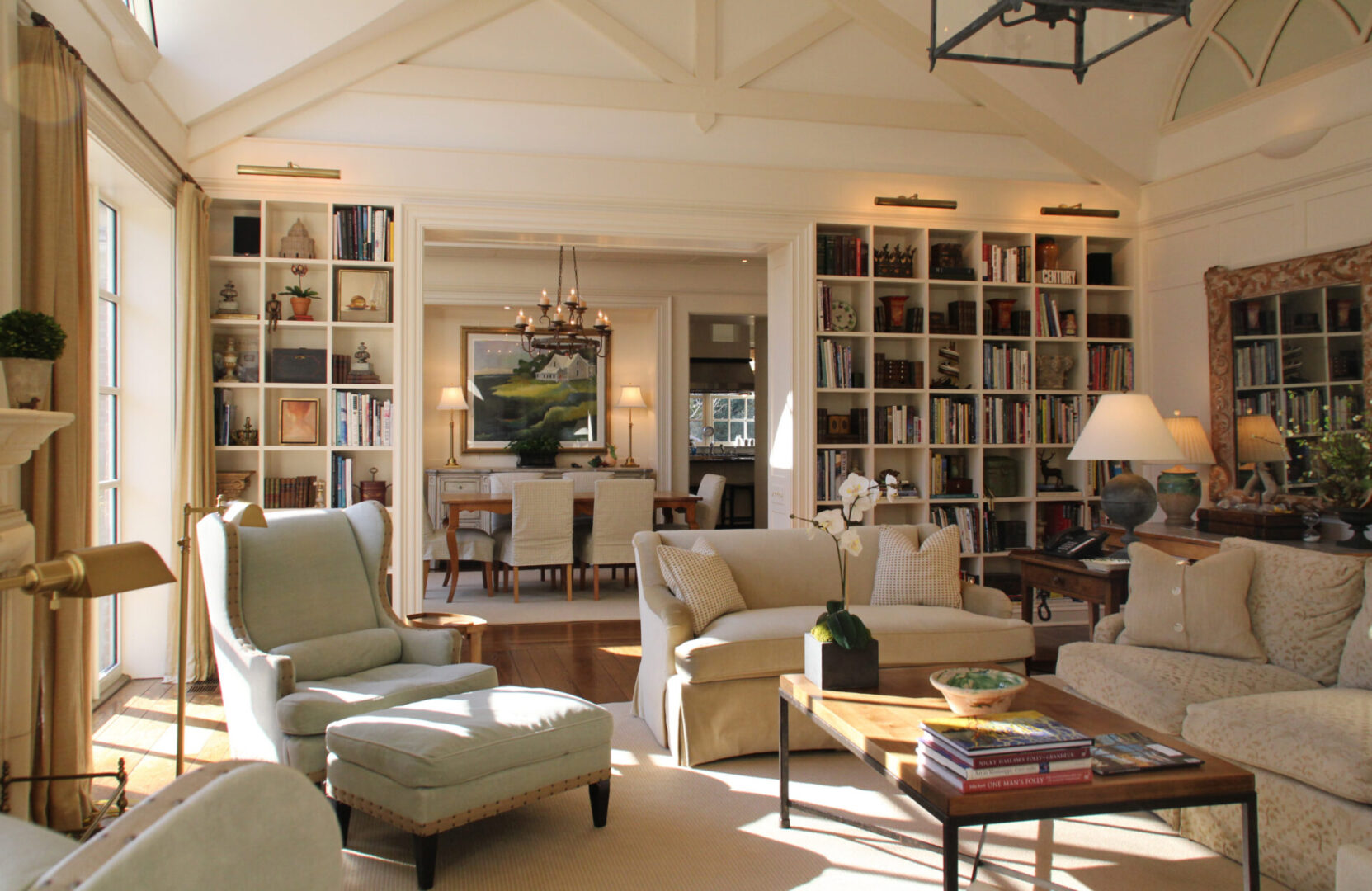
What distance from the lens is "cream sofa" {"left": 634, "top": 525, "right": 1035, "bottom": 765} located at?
3.60 m

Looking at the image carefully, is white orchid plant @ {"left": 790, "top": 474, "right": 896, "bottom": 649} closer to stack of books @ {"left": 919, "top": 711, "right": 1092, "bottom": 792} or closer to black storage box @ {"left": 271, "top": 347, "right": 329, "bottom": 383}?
stack of books @ {"left": 919, "top": 711, "right": 1092, "bottom": 792}

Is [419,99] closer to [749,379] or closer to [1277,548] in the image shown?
[1277,548]

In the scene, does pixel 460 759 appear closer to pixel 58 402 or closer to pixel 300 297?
pixel 58 402

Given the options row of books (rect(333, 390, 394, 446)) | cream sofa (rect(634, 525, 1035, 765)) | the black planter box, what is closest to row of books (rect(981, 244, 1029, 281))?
cream sofa (rect(634, 525, 1035, 765))

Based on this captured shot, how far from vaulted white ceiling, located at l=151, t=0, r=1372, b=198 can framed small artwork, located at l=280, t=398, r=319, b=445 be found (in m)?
1.45

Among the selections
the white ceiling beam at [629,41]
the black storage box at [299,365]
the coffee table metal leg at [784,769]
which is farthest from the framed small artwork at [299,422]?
the coffee table metal leg at [784,769]

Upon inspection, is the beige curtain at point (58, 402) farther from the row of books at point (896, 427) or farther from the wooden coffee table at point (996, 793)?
the row of books at point (896, 427)

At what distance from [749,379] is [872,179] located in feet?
19.7

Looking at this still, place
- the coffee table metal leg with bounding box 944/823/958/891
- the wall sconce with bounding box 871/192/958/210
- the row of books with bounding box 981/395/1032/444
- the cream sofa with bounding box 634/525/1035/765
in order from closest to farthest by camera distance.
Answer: the coffee table metal leg with bounding box 944/823/958/891, the cream sofa with bounding box 634/525/1035/765, the wall sconce with bounding box 871/192/958/210, the row of books with bounding box 981/395/1032/444

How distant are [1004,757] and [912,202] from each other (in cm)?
460

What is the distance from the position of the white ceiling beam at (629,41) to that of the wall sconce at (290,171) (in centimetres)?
165

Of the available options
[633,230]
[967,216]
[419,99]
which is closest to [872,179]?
[967,216]

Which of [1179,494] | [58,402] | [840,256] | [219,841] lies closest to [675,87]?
[840,256]

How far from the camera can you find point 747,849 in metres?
2.86
